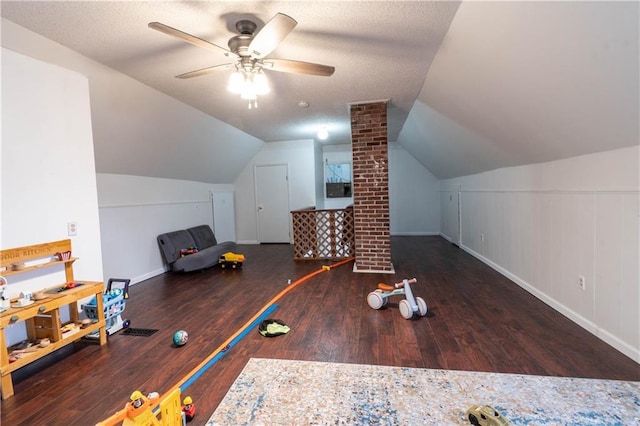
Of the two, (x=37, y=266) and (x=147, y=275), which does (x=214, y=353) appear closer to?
(x=37, y=266)

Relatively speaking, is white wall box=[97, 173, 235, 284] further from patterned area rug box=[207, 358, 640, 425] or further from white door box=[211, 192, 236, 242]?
patterned area rug box=[207, 358, 640, 425]

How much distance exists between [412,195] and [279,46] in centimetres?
578

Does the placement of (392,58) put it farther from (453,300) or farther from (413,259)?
(413,259)

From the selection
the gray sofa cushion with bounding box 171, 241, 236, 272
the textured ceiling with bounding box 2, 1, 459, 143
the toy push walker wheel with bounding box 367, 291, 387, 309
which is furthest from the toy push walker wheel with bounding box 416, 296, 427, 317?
the gray sofa cushion with bounding box 171, 241, 236, 272

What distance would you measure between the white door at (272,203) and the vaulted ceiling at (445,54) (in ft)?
10.7

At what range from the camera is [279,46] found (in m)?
2.56

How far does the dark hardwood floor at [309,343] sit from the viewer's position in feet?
6.05

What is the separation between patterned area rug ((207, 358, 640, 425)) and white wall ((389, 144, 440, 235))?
5915mm

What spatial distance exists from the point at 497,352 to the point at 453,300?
1.02 metres

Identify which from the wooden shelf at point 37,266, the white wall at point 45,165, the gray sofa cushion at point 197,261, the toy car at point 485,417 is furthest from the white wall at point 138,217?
the toy car at point 485,417

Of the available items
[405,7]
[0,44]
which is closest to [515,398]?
[405,7]

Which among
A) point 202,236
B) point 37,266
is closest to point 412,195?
point 202,236

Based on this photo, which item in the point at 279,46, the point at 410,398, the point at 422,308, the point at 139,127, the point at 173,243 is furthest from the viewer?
the point at 173,243

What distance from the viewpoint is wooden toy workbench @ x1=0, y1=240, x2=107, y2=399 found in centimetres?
182
